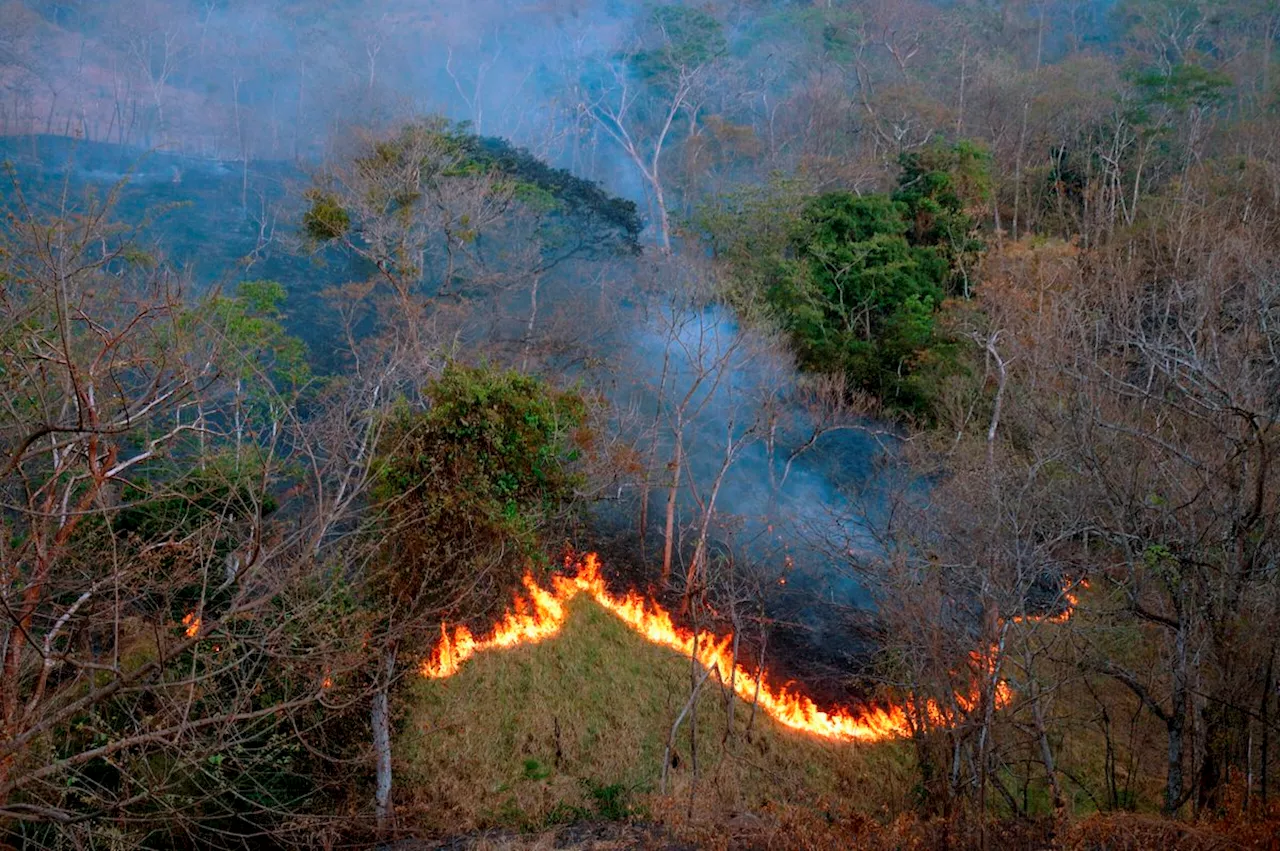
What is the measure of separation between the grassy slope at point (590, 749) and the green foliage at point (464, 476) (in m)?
1.77

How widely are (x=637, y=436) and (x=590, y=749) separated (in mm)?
6783

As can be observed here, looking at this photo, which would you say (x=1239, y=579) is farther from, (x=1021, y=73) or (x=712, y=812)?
(x=1021, y=73)

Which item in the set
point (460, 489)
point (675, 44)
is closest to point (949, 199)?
point (675, 44)

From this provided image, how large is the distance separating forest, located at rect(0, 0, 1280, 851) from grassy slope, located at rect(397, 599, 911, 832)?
0.08 meters

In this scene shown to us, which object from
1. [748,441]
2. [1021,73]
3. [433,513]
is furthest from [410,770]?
[1021,73]

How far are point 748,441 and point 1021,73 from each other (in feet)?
71.5

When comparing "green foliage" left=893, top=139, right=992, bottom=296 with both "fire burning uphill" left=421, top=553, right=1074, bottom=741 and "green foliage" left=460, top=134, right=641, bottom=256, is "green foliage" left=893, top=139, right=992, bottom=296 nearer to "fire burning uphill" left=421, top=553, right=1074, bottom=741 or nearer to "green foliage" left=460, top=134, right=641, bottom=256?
"green foliage" left=460, top=134, right=641, bottom=256

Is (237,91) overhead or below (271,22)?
below

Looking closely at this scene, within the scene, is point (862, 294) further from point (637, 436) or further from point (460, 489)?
point (460, 489)

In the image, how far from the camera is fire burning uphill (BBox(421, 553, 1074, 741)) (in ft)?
46.2

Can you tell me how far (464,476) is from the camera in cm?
1216

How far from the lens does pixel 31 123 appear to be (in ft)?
95.1

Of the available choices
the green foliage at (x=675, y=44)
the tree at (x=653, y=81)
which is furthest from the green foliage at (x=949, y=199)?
the green foliage at (x=675, y=44)

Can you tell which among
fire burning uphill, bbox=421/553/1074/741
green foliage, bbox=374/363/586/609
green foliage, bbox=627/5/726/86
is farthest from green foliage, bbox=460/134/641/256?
green foliage, bbox=374/363/586/609
